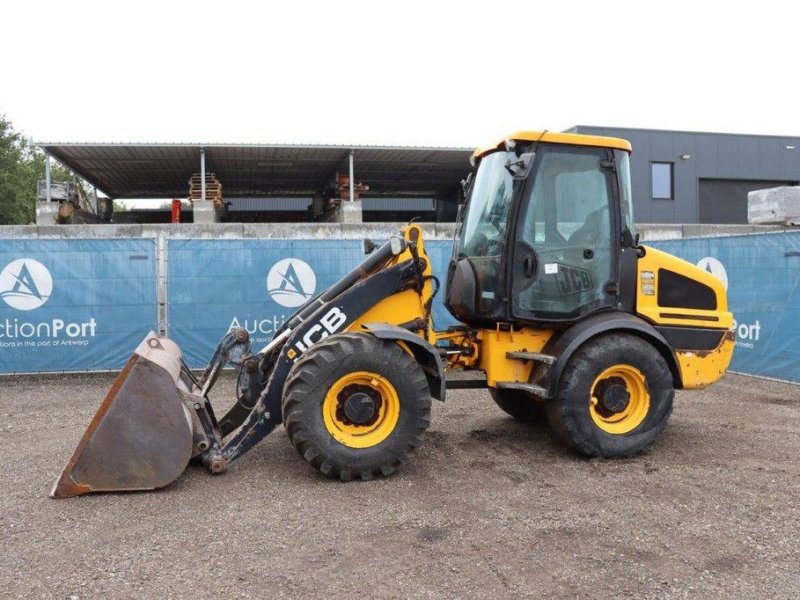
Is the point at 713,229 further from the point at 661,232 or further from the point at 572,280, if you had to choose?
the point at 572,280

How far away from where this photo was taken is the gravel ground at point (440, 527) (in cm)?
340

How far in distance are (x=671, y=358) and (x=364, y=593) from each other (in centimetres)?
355

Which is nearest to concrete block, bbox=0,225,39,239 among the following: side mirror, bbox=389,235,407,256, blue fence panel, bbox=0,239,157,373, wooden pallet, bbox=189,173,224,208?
blue fence panel, bbox=0,239,157,373

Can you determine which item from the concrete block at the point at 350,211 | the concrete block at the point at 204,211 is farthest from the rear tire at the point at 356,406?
the concrete block at the point at 204,211

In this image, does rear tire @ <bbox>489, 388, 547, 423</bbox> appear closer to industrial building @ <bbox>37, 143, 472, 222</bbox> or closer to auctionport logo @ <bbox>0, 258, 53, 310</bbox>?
auctionport logo @ <bbox>0, 258, 53, 310</bbox>

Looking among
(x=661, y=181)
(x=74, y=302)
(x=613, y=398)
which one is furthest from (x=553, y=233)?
(x=661, y=181)

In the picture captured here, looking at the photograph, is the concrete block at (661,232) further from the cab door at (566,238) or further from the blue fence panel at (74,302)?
the blue fence panel at (74,302)

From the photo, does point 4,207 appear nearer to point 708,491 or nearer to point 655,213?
point 655,213

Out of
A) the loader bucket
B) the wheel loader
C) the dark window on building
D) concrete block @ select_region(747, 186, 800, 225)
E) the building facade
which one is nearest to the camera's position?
the loader bucket

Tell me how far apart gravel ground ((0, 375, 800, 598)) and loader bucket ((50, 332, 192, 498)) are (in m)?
0.13

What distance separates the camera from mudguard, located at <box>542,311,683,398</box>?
5273 mm

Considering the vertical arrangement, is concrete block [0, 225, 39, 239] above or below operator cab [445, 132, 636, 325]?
above

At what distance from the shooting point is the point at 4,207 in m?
38.4

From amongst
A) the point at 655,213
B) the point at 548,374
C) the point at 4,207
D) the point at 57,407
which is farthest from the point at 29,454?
the point at 4,207
